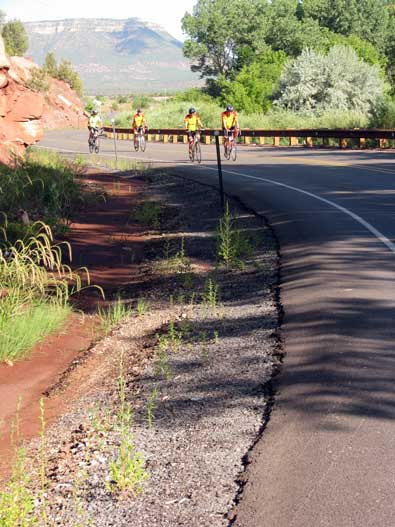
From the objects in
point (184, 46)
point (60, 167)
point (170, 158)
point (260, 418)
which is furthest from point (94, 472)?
point (184, 46)

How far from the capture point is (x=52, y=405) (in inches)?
345

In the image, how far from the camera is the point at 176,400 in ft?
25.9

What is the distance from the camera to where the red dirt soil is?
862 centimetres

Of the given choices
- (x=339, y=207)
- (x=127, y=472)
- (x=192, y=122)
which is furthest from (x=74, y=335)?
(x=192, y=122)

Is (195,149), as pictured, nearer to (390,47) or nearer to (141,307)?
(141,307)

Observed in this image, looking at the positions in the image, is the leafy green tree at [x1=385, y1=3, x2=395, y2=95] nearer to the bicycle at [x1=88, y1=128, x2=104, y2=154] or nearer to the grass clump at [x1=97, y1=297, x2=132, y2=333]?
the bicycle at [x1=88, y1=128, x2=104, y2=154]

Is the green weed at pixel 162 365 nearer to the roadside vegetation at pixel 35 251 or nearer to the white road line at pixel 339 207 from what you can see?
the roadside vegetation at pixel 35 251

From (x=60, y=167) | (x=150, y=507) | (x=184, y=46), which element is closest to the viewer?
(x=150, y=507)

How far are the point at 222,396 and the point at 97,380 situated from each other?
6.68 feet

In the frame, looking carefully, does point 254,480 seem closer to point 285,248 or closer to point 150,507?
point 150,507

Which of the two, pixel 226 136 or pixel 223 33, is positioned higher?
pixel 223 33

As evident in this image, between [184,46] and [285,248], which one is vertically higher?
[184,46]

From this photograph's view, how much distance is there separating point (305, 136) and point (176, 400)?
35.9 metres

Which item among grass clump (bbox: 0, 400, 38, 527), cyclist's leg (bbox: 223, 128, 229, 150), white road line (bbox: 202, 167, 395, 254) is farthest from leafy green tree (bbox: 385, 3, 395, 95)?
grass clump (bbox: 0, 400, 38, 527)
